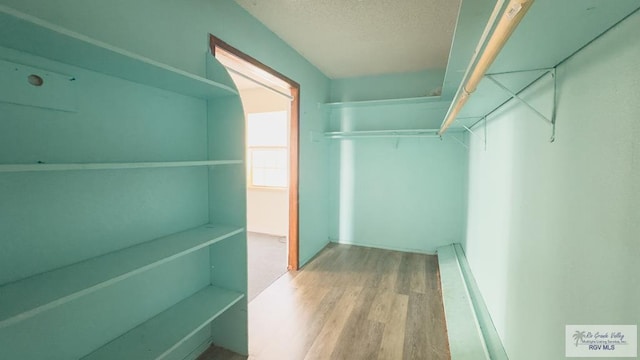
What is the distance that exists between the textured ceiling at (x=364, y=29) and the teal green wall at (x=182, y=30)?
166 mm

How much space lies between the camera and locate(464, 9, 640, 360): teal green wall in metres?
0.75

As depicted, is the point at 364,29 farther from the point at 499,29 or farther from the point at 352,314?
the point at 352,314

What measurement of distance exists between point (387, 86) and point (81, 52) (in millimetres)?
3487

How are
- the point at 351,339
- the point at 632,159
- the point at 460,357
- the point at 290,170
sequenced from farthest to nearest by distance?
1. the point at 290,170
2. the point at 351,339
3. the point at 460,357
4. the point at 632,159

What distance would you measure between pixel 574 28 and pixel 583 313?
922 mm

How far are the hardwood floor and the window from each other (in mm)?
2015

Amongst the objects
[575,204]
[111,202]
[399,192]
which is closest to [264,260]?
[399,192]

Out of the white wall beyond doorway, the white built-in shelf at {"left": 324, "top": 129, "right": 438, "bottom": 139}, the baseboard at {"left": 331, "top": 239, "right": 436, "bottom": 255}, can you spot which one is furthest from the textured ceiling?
the baseboard at {"left": 331, "top": 239, "right": 436, "bottom": 255}

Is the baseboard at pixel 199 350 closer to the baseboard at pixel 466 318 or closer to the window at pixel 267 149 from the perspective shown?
the baseboard at pixel 466 318

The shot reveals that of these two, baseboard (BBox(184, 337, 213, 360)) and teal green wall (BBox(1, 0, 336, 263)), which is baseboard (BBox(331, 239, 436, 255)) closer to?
teal green wall (BBox(1, 0, 336, 263))

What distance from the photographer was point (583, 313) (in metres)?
0.92

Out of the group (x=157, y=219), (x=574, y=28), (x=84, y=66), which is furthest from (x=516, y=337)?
(x=84, y=66)

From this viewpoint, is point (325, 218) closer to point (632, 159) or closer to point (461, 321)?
point (461, 321)

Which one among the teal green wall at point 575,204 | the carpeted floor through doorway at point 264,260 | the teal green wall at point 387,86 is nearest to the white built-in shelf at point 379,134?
the teal green wall at point 387,86
